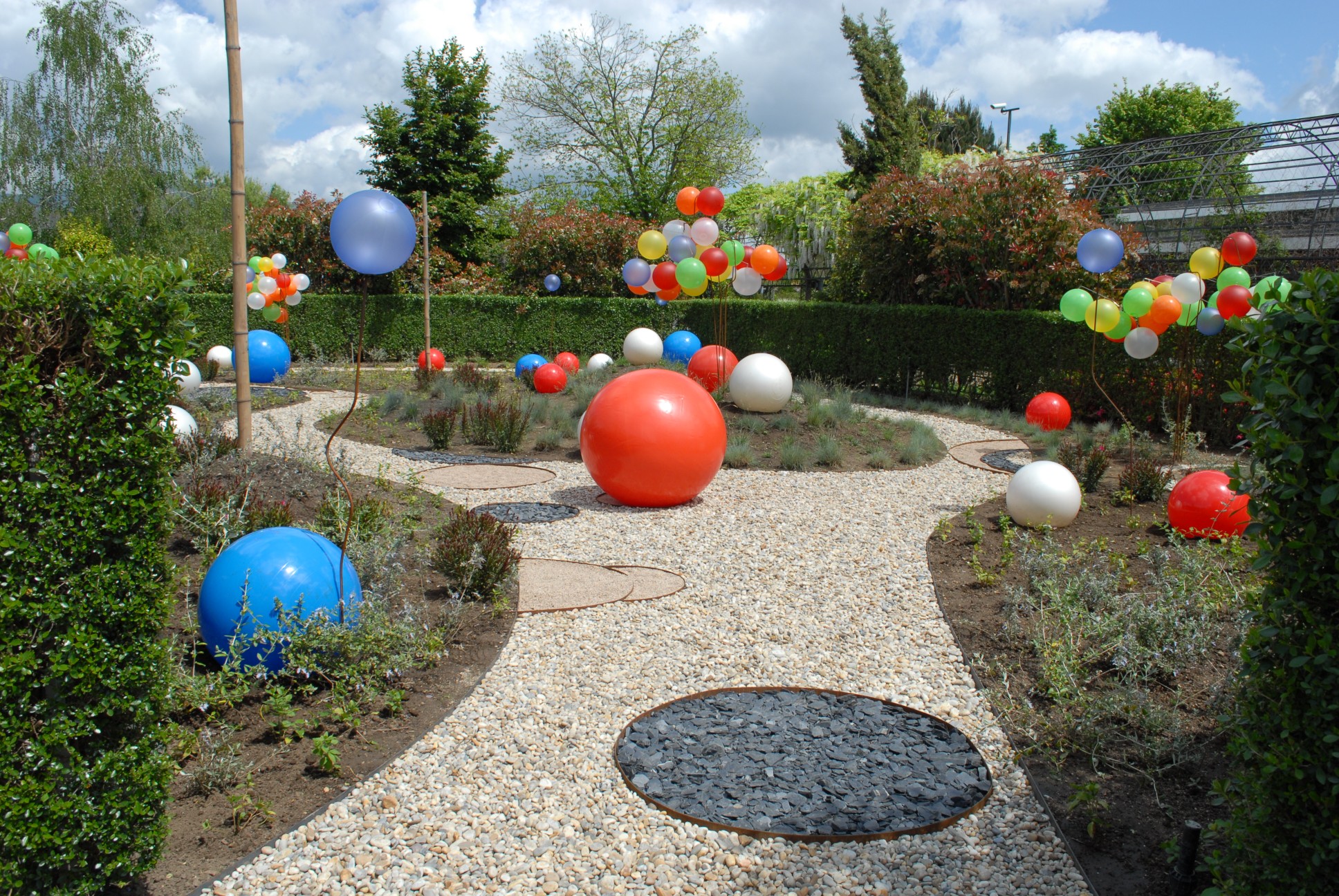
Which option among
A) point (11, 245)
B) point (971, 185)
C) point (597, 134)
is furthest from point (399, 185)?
point (971, 185)

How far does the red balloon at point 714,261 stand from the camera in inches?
456

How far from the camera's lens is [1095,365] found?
43.3 ft

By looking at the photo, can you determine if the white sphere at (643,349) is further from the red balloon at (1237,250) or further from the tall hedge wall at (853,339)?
the red balloon at (1237,250)

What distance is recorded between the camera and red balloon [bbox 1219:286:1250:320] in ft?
25.7

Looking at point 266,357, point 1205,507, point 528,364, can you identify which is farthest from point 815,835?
point 266,357

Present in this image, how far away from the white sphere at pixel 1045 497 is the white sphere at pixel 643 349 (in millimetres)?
10848

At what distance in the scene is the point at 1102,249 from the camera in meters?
9.07

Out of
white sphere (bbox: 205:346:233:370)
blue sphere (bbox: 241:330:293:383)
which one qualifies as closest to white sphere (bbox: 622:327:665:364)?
blue sphere (bbox: 241:330:293:383)

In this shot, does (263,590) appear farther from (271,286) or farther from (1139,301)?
(271,286)

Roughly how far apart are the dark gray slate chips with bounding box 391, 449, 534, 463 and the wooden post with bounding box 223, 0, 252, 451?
385 cm

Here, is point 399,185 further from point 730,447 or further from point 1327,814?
point 1327,814

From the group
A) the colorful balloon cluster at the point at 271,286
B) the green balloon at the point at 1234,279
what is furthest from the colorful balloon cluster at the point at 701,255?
the colorful balloon cluster at the point at 271,286

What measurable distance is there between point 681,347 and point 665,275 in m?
5.42

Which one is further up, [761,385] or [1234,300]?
[1234,300]
